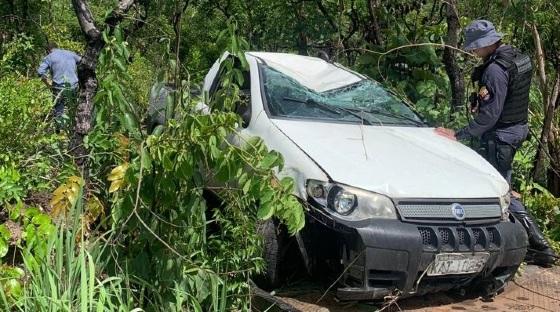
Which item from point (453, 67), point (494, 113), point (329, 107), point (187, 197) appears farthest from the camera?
point (453, 67)

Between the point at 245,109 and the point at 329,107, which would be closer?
the point at 245,109

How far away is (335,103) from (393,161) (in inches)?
40.7

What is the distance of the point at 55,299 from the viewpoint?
3006 mm

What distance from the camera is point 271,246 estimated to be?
412cm

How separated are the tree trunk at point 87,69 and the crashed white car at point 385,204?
1.14m

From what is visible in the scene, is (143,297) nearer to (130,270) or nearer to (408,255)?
(130,270)

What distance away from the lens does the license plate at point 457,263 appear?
3959 millimetres

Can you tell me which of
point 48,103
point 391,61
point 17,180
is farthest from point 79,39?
point 17,180

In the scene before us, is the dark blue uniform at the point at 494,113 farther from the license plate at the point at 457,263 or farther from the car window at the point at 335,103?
the license plate at the point at 457,263

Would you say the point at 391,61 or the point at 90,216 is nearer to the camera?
the point at 90,216

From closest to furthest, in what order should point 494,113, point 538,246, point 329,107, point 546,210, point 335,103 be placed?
point 329,107 → point 335,103 → point 494,113 → point 538,246 → point 546,210

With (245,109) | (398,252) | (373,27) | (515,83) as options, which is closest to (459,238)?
(398,252)

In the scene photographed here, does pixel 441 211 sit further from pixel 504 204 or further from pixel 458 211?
pixel 504 204

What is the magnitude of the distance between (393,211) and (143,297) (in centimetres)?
149
